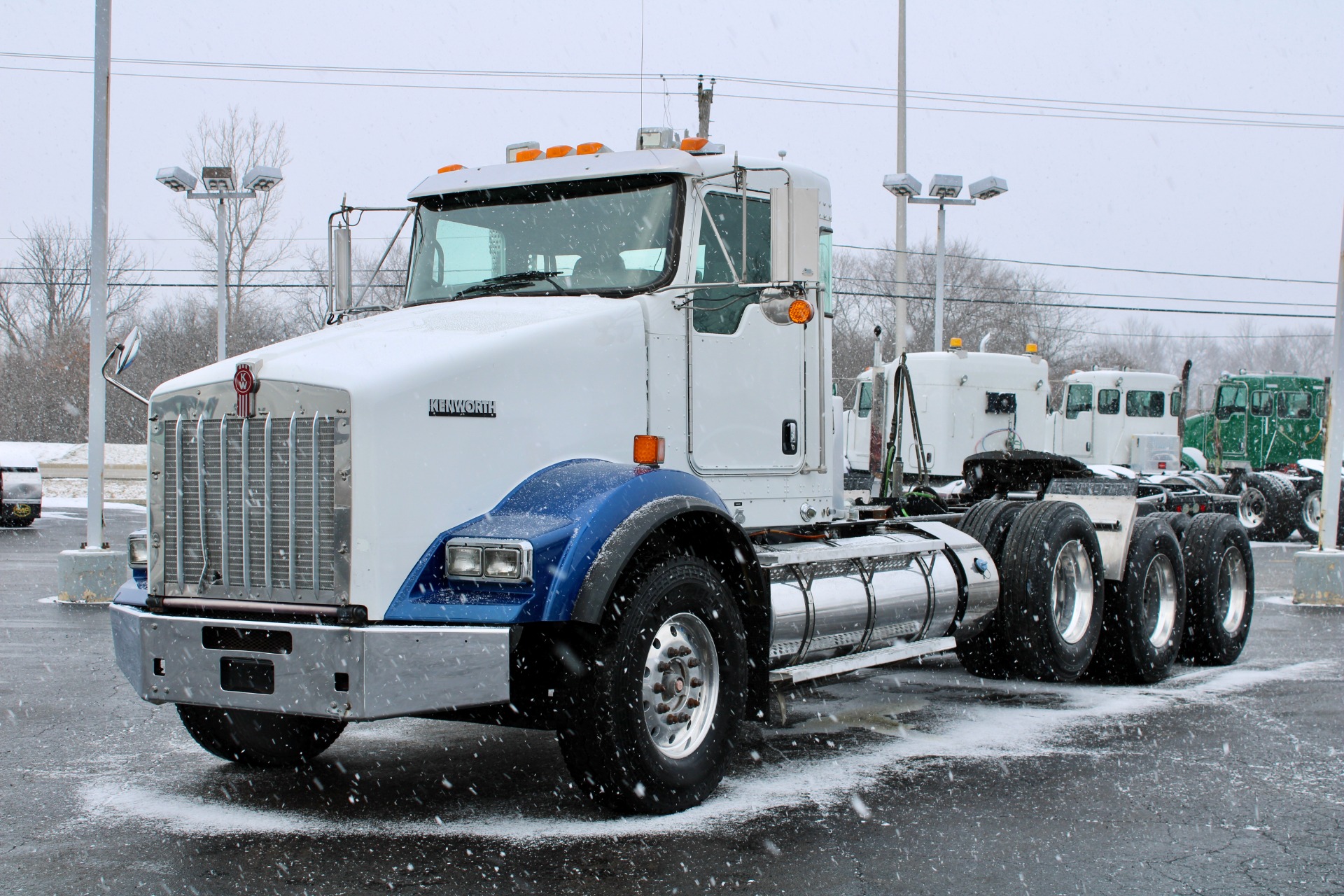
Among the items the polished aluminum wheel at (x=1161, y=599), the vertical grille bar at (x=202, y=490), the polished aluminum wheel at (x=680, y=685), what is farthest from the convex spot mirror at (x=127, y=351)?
the polished aluminum wheel at (x=1161, y=599)

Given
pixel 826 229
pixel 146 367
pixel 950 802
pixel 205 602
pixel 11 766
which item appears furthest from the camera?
pixel 146 367

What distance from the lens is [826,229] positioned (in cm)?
767

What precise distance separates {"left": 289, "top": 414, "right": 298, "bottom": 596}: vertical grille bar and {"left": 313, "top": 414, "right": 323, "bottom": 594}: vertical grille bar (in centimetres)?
10

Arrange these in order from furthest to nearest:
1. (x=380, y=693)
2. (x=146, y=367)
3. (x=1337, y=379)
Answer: (x=146, y=367) → (x=1337, y=379) → (x=380, y=693)

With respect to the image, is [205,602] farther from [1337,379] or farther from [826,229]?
[1337,379]

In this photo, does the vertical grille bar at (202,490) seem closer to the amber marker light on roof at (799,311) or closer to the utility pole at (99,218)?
the amber marker light on roof at (799,311)

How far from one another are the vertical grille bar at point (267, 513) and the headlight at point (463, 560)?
73cm

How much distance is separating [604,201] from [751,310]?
95 centimetres

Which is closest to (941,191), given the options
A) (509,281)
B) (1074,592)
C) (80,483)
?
(1074,592)

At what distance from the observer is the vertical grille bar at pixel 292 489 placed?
17.4 feet

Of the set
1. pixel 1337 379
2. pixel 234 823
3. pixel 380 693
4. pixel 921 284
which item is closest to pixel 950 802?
pixel 380 693

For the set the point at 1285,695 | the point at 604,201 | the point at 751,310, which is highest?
the point at 604,201

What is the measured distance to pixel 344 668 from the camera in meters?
4.99

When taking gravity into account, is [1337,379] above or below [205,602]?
above
